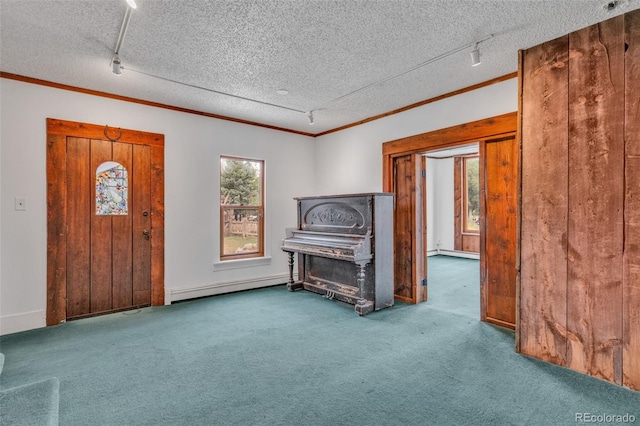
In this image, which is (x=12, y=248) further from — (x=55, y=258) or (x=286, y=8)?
(x=286, y=8)

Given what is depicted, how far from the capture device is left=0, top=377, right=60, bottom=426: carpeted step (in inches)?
64.6

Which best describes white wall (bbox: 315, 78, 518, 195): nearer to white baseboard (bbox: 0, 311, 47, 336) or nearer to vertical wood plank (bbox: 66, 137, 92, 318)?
vertical wood plank (bbox: 66, 137, 92, 318)

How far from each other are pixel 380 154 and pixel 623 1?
2.83 meters

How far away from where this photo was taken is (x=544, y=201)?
8.30 ft

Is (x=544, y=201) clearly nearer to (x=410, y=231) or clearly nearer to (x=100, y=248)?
(x=410, y=231)

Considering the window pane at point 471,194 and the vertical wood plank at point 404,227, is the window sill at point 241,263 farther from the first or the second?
the window pane at point 471,194

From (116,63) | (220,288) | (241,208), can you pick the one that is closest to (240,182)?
(241,208)

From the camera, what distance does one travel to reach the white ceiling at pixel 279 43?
2191 mm

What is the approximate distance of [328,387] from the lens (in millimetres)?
2176

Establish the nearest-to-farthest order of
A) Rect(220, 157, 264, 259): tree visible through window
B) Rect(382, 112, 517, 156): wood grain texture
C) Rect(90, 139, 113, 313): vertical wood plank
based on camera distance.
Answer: Rect(382, 112, 517, 156): wood grain texture < Rect(90, 139, 113, 313): vertical wood plank < Rect(220, 157, 264, 259): tree visible through window

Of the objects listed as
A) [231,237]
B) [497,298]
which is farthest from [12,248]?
[497,298]

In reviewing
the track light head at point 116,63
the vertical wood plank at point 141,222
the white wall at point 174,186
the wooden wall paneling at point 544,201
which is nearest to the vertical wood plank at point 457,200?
the white wall at point 174,186

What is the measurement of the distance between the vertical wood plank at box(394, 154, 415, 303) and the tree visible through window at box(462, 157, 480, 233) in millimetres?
4427

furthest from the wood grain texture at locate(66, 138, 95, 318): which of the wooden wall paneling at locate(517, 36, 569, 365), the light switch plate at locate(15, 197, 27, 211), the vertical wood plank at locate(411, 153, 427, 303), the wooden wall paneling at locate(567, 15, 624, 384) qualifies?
the wooden wall paneling at locate(567, 15, 624, 384)
